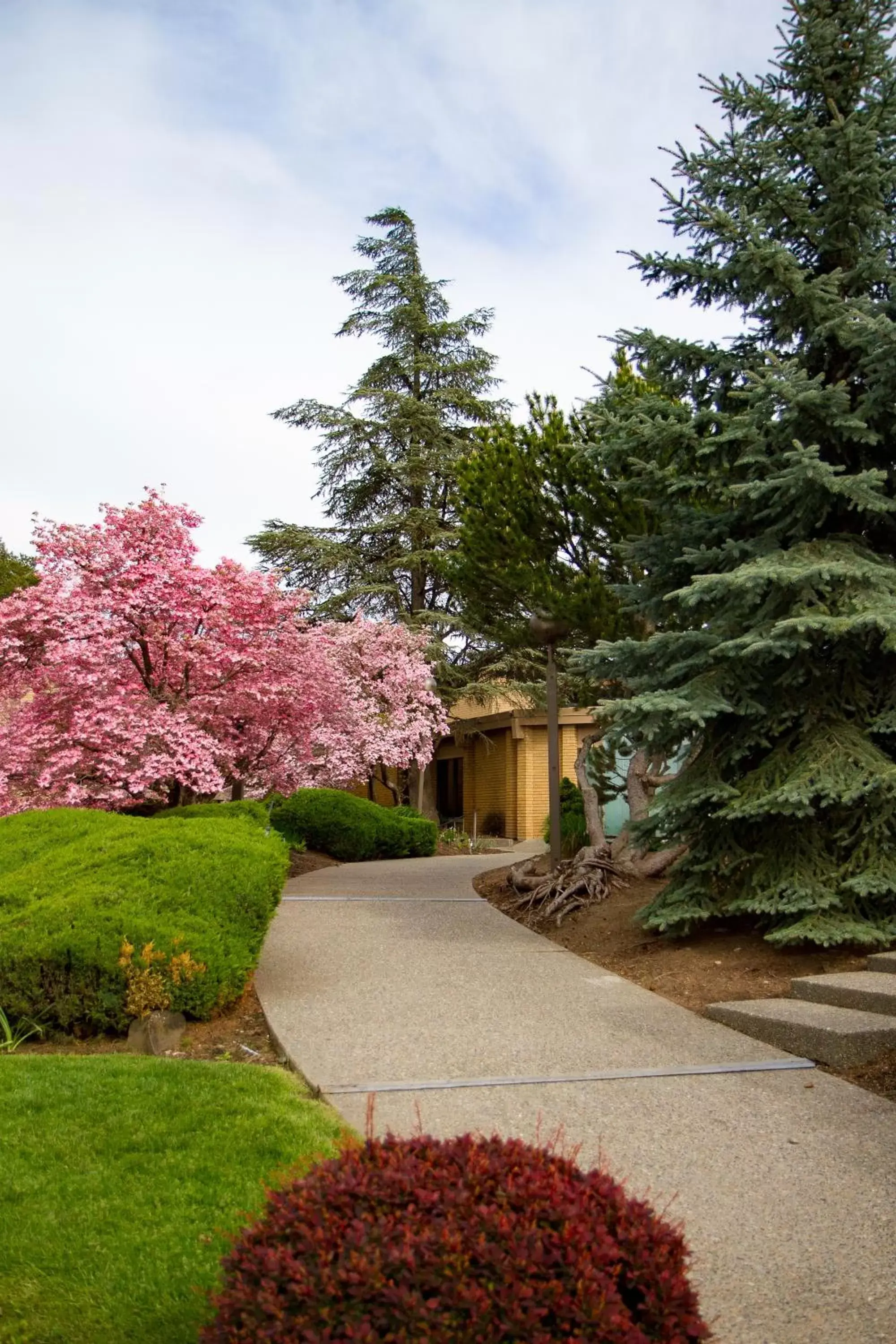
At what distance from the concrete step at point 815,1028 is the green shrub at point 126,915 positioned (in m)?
2.85

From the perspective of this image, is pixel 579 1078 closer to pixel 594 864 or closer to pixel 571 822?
pixel 594 864

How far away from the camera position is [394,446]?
24.5 meters

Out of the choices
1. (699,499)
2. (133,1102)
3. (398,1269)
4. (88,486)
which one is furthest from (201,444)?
(398,1269)

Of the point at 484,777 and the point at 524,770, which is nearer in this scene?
the point at 524,770

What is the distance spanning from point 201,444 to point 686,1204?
13.3 meters

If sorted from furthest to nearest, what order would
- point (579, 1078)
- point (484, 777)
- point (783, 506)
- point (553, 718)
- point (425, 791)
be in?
1. point (425, 791)
2. point (484, 777)
3. point (553, 718)
4. point (783, 506)
5. point (579, 1078)

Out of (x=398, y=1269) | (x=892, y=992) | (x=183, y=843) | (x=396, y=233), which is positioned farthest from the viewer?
(x=396, y=233)

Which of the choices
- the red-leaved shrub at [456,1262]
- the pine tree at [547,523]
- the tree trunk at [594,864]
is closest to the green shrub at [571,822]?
the tree trunk at [594,864]

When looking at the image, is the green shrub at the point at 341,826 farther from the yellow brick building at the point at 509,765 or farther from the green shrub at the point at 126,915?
the green shrub at the point at 126,915

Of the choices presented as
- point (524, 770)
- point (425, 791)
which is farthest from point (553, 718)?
point (425, 791)

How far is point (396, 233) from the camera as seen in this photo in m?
25.4

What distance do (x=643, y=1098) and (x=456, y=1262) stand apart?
3.03 meters

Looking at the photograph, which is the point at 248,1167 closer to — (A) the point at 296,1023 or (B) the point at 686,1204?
(B) the point at 686,1204

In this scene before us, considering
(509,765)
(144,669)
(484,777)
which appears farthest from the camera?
(484,777)
